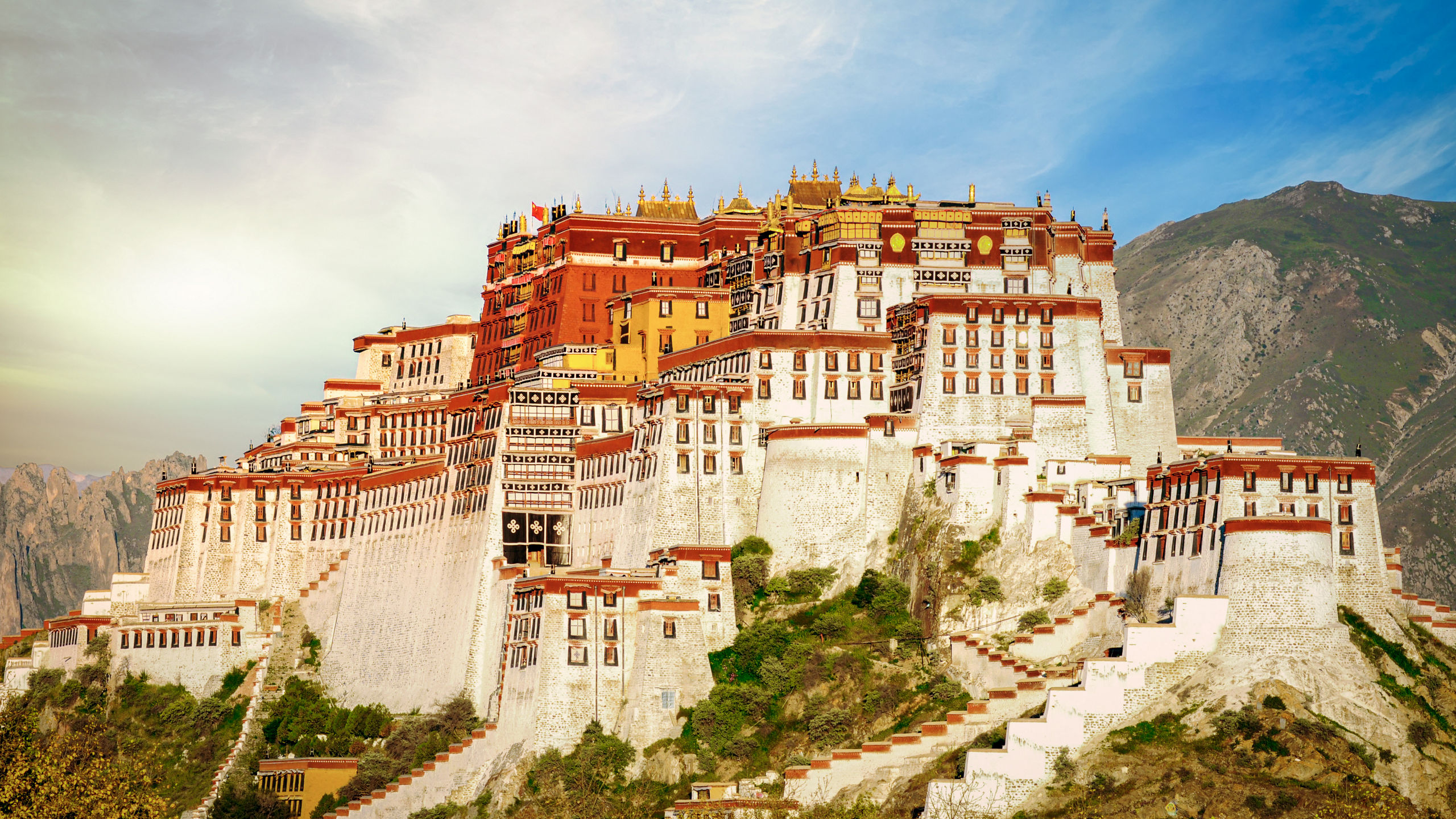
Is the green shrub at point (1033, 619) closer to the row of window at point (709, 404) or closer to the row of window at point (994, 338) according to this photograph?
the row of window at point (994, 338)

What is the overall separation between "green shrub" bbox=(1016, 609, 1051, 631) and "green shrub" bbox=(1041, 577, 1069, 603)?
72 centimetres

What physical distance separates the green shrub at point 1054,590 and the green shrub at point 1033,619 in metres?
0.72

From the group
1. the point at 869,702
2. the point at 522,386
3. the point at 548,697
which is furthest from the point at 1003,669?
the point at 522,386

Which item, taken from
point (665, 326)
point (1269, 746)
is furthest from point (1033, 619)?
point (665, 326)

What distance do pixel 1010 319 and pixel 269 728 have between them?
2074 inches

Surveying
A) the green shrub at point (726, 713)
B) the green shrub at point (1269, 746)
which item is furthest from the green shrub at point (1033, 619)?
the green shrub at point (1269, 746)

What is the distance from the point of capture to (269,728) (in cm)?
11200

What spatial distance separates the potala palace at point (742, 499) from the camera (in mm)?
82438

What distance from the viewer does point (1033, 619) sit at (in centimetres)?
8994

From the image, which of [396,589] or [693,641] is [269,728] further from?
[693,641]

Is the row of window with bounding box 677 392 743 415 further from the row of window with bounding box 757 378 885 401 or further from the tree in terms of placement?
the tree

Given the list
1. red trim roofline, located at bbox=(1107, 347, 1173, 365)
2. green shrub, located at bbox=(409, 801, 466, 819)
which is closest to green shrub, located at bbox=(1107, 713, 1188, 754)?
green shrub, located at bbox=(409, 801, 466, 819)

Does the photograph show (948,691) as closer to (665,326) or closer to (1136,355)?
(1136,355)

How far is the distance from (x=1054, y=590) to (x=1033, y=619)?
198cm
